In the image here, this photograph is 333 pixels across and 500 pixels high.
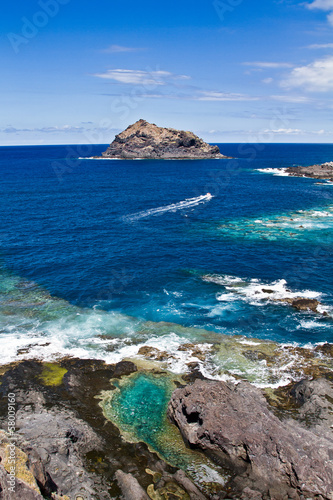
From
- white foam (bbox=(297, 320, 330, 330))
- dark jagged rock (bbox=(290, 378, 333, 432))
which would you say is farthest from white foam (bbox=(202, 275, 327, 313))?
dark jagged rock (bbox=(290, 378, 333, 432))

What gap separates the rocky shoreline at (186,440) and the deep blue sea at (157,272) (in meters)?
8.69

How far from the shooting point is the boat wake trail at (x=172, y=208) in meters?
105

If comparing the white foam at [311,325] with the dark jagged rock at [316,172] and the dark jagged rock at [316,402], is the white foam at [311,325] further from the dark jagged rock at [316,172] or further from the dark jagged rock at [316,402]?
the dark jagged rock at [316,172]

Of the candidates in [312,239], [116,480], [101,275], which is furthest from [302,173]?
[116,480]

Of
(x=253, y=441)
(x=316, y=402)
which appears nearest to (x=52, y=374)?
(x=253, y=441)

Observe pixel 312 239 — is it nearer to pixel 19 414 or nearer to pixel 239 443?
pixel 239 443

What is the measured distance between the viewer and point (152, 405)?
3306cm

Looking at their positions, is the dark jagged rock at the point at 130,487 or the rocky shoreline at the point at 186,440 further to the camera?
the rocky shoreline at the point at 186,440

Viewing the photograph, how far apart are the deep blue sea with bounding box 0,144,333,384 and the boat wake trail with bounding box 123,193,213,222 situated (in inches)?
25.1

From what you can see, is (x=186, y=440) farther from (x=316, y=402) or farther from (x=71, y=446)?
(x=316, y=402)

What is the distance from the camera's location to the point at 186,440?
28.6 metres

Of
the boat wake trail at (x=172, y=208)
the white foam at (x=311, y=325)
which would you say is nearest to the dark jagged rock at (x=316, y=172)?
the boat wake trail at (x=172, y=208)

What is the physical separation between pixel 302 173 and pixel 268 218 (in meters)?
99.6

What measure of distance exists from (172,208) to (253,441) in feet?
304
